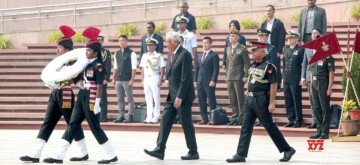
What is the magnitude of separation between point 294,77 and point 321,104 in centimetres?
181

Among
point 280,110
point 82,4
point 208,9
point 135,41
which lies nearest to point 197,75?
point 280,110

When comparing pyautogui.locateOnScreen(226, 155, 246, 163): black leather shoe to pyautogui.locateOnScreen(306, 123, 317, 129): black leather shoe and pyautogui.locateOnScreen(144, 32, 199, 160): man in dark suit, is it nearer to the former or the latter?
pyautogui.locateOnScreen(144, 32, 199, 160): man in dark suit

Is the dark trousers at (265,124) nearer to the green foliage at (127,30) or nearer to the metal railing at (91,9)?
the metal railing at (91,9)

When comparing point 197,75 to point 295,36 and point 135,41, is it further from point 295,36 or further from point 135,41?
point 135,41

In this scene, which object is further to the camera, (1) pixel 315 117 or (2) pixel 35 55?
(2) pixel 35 55

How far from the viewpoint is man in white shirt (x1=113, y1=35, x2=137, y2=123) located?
87.7ft

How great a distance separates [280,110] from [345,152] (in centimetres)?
572

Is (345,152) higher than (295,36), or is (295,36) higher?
(295,36)

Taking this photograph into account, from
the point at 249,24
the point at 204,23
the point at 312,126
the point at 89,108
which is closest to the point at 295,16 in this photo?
the point at 249,24

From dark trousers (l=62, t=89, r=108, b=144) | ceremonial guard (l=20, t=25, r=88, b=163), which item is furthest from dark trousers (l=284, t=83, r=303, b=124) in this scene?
dark trousers (l=62, t=89, r=108, b=144)

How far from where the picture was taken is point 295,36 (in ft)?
78.4

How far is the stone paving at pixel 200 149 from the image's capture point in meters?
18.5

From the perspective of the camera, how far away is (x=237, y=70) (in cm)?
2472

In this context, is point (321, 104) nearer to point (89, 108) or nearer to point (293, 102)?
point (293, 102)
